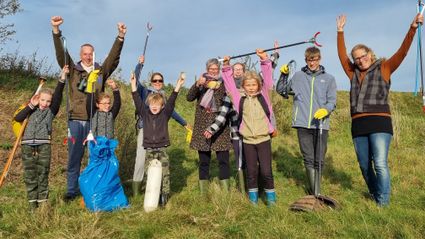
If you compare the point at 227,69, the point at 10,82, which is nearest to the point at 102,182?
the point at 227,69

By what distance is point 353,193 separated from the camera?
20.4 feet

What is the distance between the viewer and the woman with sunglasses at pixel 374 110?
4910 millimetres

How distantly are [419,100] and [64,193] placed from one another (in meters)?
15.3

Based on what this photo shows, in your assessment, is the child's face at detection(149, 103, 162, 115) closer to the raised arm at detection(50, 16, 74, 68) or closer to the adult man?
the adult man

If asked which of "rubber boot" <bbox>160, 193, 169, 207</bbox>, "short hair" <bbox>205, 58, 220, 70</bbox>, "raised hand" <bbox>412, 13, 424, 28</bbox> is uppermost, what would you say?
"raised hand" <bbox>412, 13, 424, 28</bbox>

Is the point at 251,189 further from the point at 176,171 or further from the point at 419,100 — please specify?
the point at 419,100

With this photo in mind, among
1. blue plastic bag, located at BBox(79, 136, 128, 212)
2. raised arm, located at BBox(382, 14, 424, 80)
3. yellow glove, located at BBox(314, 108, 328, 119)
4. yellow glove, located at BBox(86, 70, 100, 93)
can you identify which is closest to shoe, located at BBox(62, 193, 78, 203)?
blue plastic bag, located at BBox(79, 136, 128, 212)

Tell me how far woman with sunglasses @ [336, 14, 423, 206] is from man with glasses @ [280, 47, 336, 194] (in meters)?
0.43

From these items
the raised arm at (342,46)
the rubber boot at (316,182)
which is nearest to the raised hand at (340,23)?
the raised arm at (342,46)

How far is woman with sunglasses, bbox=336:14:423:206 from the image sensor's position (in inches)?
193

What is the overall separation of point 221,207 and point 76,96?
2603 millimetres

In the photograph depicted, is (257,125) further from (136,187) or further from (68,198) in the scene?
(68,198)

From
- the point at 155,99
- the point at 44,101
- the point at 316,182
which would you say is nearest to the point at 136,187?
the point at 155,99

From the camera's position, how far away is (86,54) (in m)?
5.57
